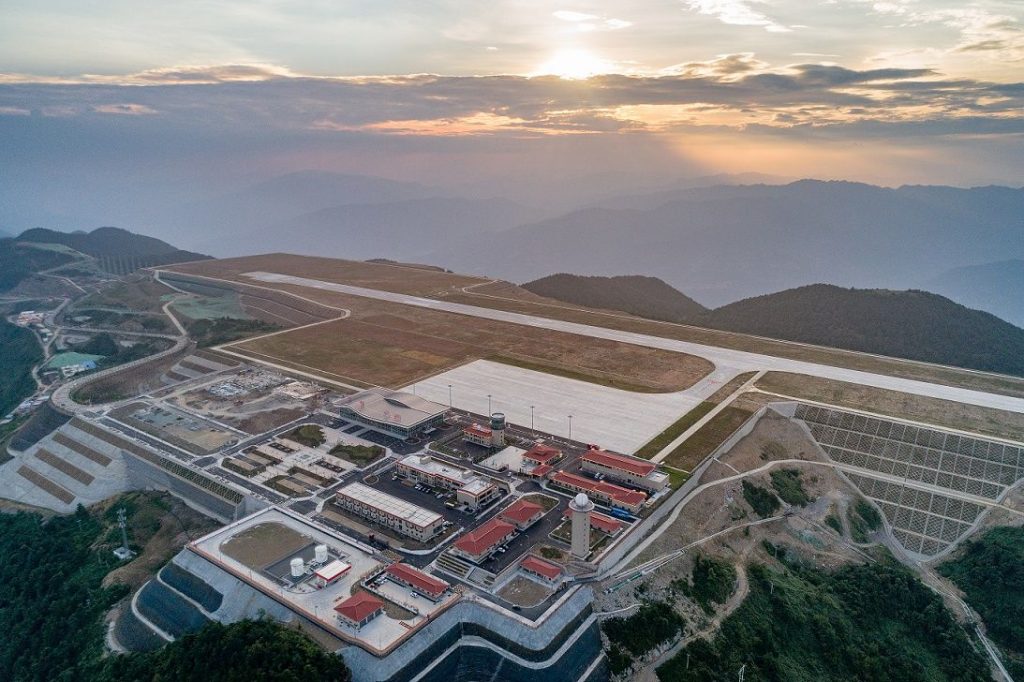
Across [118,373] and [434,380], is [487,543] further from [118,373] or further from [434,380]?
[118,373]

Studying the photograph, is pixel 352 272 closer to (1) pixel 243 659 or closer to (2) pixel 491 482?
(2) pixel 491 482

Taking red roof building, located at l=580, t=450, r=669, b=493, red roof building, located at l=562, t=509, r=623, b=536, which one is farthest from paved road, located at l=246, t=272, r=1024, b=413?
red roof building, located at l=562, t=509, r=623, b=536

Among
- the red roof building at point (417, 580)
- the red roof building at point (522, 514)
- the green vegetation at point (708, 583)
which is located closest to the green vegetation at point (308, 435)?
the red roof building at point (522, 514)

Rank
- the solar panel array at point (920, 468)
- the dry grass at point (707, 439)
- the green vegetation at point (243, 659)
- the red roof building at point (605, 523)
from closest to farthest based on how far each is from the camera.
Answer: the green vegetation at point (243, 659)
the red roof building at point (605, 523)
the solar panel array at point (920, 468)
the dry grass at point (707, 439)

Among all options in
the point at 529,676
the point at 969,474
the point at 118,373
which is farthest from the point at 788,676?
the point at 118,373

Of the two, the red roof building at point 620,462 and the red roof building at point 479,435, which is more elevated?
the red roof building at point 620,462

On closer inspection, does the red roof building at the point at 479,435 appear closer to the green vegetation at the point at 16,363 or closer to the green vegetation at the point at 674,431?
the green vegetation at the point at 674,431
